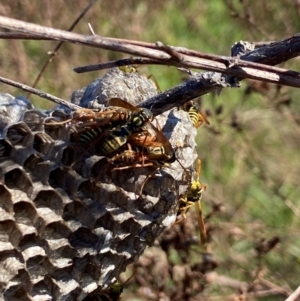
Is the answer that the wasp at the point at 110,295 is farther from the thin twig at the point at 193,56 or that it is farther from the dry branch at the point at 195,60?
the thin twig at the point at 193,56

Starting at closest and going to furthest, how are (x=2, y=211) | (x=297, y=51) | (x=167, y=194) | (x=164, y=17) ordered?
(x=297, y=51) → (x=2, y=211) → (x=167, y=194) → (x=164, y=17)

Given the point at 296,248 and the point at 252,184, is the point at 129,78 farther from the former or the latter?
the point at 252,184

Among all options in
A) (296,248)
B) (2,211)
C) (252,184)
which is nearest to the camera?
(2,211)

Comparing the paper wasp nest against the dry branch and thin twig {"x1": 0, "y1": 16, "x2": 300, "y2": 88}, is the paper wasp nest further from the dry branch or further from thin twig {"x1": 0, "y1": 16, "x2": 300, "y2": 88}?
thin twig {"x1": 0, "y1": 16, "x2": 300, "y2": 88}

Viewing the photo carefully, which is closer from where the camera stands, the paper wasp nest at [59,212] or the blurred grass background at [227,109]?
the paper wasp nest at [59,212]

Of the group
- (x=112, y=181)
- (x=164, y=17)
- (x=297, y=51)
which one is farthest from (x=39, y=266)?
(x=164, y=17)

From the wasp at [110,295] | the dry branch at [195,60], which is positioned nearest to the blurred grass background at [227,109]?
the wasp at [110,295]

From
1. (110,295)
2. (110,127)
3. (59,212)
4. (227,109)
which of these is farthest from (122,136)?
(227,109)
